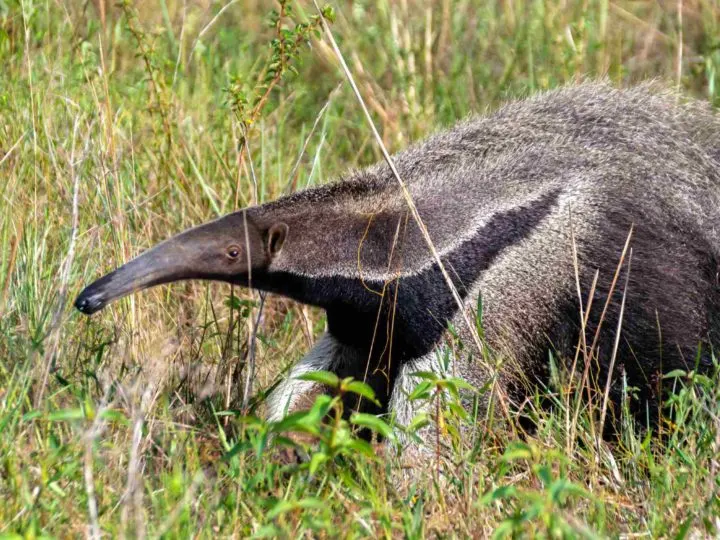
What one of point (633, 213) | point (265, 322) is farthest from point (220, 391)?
point (633, 213)

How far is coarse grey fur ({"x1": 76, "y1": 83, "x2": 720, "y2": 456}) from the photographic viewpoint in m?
5.15

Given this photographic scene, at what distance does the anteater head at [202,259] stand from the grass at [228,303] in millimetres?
169

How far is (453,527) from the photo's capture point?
13.1ft

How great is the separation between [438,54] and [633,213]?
453 cm

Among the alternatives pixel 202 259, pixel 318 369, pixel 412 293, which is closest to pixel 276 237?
pixel 202 259

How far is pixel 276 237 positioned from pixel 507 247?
1.04 metres

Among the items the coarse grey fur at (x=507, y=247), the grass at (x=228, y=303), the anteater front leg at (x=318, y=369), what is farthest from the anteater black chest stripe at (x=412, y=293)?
the grass at (x=228, y=303)

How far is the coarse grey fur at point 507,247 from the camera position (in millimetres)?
5148

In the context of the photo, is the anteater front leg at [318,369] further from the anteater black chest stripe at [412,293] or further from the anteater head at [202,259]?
the anteater head at [202,259]

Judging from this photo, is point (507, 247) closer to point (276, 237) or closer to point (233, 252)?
point (276, 237)

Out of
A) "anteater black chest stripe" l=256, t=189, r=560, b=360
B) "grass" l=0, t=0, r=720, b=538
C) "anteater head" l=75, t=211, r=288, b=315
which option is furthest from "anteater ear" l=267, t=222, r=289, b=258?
"grass" l=0, t=0, r=720, b=538

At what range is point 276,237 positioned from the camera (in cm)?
509

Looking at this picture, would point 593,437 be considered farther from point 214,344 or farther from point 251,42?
point 251,42

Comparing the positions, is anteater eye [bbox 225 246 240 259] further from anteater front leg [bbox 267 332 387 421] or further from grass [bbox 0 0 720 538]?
anteater front leg [bbox 267 332 387 421]
